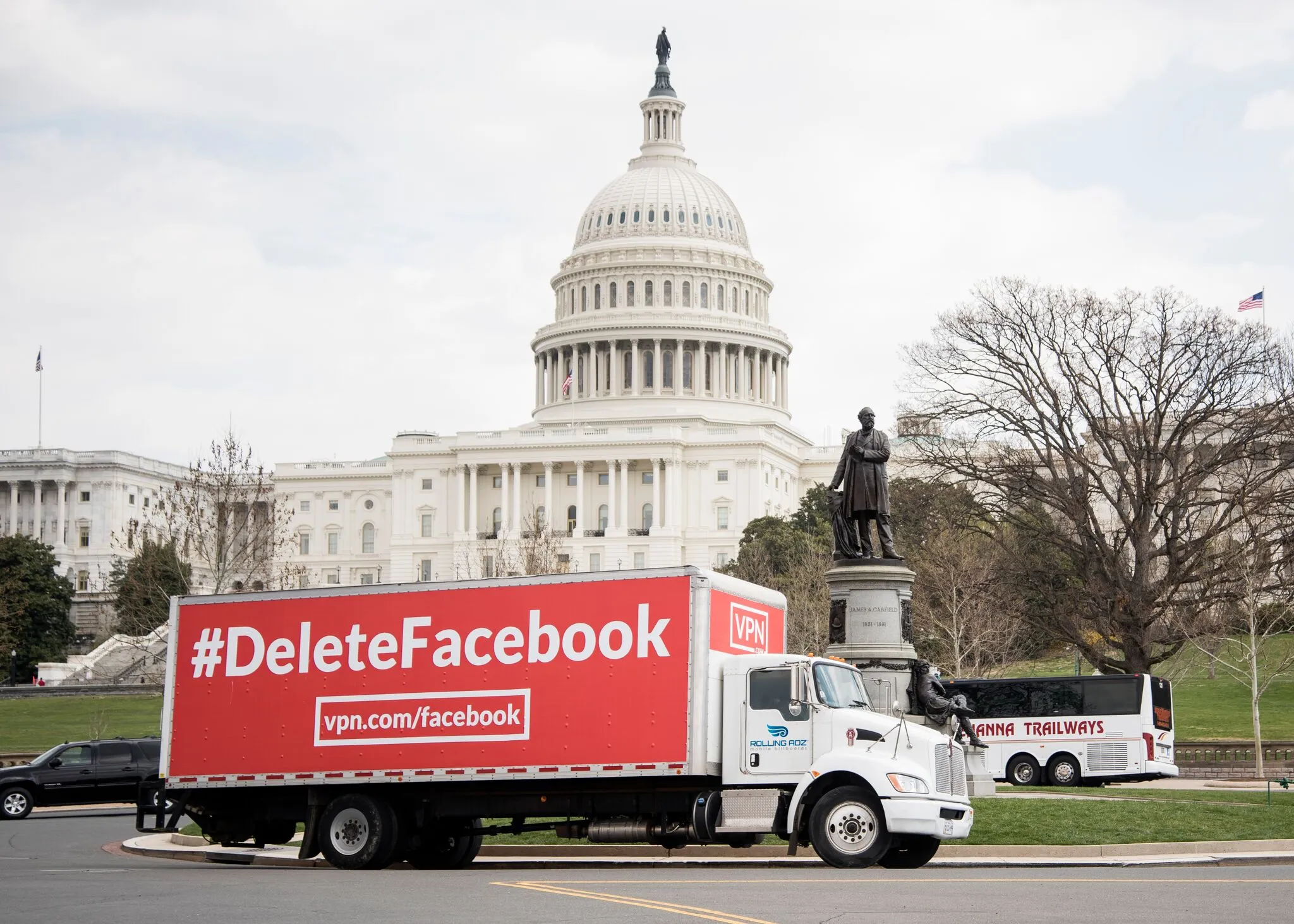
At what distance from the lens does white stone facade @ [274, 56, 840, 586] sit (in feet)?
483

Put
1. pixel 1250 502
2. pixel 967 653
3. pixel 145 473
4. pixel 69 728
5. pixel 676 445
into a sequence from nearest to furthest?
pixel 1250 502 < pixel 967 653 < pixel 69 728 < pixel 676 445 < pixel 145 473

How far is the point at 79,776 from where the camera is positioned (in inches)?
1633

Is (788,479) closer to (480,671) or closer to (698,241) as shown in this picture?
(698,241)

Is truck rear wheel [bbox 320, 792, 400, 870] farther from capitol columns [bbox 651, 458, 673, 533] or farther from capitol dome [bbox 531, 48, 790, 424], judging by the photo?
capitol dome [bbox 531, 48, 790, 424]

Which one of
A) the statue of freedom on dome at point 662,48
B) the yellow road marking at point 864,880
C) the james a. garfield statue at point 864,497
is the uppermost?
the statue of freedom on dome at point 662,48

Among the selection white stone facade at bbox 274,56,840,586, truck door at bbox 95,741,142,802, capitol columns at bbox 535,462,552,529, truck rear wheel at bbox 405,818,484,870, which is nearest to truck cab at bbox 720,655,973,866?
truck rear wheel at bbox 405,818,484,870

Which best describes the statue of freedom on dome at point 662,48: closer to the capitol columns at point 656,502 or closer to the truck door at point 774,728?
the capitol columns at point 656,502

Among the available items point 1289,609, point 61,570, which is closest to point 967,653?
point 1289,609

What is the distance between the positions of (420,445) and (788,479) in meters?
29.8

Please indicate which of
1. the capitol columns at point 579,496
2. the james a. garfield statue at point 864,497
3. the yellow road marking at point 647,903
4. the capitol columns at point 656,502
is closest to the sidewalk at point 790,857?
the yellow road marking at point 647,903

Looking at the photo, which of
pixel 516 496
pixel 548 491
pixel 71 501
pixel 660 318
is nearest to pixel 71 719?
pixel 516 496

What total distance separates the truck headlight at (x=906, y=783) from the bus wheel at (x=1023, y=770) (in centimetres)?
2344

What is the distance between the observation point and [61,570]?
554 ft

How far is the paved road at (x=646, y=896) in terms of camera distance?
17531 millimetres
